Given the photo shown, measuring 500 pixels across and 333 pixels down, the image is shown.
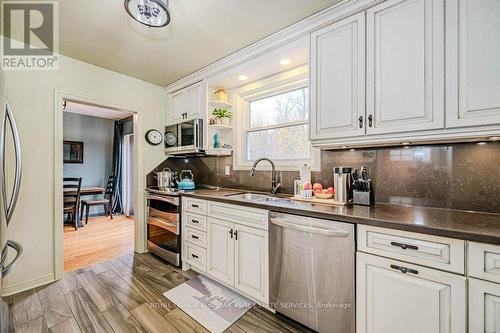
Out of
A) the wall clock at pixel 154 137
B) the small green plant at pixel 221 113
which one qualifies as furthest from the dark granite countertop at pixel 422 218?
the wall clock at pixel 154 137

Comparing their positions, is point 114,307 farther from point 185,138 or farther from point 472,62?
point 472,62

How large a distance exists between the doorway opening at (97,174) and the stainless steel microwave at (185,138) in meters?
1.48

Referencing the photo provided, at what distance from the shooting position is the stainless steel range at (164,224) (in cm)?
254

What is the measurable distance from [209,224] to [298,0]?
6.81 ft

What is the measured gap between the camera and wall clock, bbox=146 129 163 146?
124 inches

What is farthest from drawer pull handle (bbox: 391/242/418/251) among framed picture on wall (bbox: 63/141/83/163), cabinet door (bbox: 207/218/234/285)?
framed picture on wall (bbox: 63/141/83/163)

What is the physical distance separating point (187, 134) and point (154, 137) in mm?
656

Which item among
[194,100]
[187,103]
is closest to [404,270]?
[194,100]

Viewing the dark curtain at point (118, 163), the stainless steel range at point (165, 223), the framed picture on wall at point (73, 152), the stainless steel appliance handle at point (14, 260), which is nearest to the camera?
the stainless steel appliance handle at point (14, 260)

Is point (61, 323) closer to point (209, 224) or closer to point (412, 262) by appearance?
point (209, 224)

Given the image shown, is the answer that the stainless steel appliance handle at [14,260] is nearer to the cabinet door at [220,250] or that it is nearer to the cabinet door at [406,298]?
the cabinet door at [220,250]

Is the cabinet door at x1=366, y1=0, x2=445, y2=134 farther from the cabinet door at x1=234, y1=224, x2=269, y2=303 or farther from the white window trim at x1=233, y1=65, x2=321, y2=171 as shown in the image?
the cabinet door at x1=234, y1=224, x2=269, y2=303

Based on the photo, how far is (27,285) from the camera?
2133 millimetres

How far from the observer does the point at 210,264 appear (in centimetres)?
217
